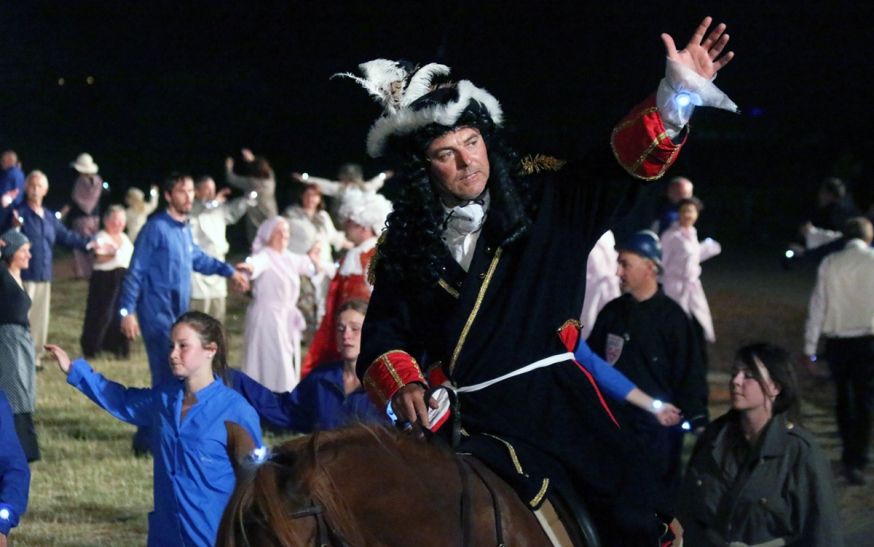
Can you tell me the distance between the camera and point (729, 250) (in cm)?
2805

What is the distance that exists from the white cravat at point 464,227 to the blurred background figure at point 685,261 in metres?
10.1

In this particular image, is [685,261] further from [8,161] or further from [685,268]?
[8,161]

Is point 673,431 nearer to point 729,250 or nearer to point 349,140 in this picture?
point 729,250

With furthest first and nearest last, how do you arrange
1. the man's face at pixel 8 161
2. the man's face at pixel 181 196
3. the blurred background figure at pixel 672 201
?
1. the man's face at pixel 8 161
2. the blurred background figure at pixel 672 201
3. the man's face at pixel 181 196

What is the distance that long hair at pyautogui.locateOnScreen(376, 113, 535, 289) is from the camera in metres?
3.89

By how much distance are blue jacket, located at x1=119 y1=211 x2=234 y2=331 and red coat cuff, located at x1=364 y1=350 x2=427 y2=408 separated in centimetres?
740

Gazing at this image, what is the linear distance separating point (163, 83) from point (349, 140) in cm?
526

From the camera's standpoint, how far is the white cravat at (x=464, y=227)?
396 centimetres

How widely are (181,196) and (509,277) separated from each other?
774 centimetres

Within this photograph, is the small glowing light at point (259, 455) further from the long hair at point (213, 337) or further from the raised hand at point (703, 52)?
the long hair at point (213, 337)

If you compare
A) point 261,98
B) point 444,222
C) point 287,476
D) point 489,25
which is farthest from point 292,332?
point 261,98

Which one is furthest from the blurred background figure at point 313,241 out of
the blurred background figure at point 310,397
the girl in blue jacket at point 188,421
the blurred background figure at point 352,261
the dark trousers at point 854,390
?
the girl in blue jacket at point 188,421

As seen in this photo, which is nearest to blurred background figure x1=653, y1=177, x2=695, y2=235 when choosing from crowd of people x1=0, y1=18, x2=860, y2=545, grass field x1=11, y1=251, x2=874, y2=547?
grass field x1=11, y1=251, x2=874, y2=547

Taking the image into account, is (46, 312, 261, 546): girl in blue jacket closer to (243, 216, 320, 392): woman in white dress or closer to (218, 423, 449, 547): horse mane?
(218, 423, 449, 547): horse mane
